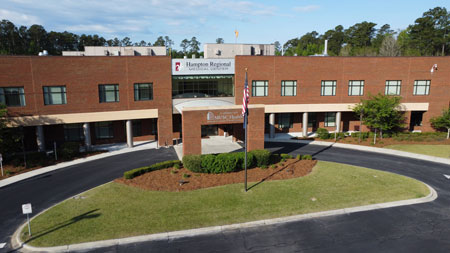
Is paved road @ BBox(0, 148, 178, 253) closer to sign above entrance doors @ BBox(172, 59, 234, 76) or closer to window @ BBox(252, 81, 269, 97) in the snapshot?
sign above entrance doors @ BBox(172, 59, 234, 76)

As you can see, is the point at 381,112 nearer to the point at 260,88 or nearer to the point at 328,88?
the point at 328,88

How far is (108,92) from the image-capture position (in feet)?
107

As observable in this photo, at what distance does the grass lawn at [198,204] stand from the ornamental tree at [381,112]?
13457 mm

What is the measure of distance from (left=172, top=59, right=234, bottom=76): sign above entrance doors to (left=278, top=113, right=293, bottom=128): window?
30.9 ft

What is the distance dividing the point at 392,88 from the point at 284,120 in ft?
46.6

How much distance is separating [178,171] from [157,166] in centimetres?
184

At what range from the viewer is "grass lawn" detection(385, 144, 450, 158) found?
101ft

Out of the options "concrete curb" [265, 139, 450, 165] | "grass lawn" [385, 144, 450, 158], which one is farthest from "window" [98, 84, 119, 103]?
"grass lawn" [385, 144, 450, 158]

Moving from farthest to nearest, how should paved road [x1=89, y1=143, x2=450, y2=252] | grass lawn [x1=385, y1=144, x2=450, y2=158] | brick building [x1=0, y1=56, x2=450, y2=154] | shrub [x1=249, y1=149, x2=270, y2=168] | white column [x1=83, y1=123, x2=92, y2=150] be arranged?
white column [x1=83, y1=123, x2=92, y2=150], grass lawn [x1=385, y1=144, x2=450, y2=158], brick building [x1=0, y1=56, x2=450, y2=154], shrub [x1=249, y1=149, x2=270, y2=168], paved road [x1=89, y1=143, x2=450, y2=252]

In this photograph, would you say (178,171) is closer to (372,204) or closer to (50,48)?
(372,204)

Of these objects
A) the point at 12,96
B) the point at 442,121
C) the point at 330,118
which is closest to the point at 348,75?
the point at 330,118

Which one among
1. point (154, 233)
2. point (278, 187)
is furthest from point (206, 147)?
point (154, 233)

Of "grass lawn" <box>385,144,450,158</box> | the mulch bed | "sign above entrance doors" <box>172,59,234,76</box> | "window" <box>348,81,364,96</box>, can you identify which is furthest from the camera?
"window" <box>348,81,364,96</box>

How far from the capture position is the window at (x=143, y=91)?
110 ft
